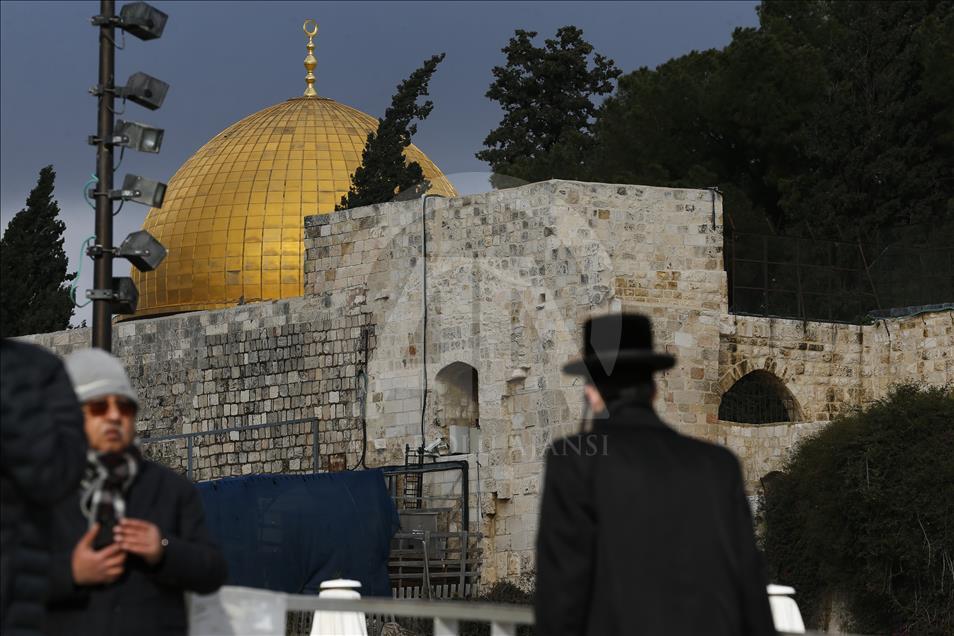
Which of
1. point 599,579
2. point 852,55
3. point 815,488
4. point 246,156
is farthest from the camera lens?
point 246,156

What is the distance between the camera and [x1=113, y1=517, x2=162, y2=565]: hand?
4.10m

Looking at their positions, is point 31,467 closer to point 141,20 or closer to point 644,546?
point 644,546

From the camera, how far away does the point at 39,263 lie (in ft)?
97.2

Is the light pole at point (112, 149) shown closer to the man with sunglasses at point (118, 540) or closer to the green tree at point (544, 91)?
the man with sunglasses at point (118, 540)

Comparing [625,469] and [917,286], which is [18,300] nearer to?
[917,286]

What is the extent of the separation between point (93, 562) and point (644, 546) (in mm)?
1235

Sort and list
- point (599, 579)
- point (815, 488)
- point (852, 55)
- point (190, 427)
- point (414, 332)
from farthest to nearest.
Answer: point (852, 55) < point (190, 427) < point (414, 332) < point (815, 488) < point (599, 579)

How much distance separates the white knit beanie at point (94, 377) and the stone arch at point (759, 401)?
15428 millimetres

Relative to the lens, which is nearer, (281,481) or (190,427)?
(281,481)

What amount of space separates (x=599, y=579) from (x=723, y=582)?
0.92ft

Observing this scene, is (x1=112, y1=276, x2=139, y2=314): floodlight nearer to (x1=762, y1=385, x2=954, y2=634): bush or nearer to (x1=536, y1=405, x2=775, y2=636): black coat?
(x1=536, y1=405, x2=775, y2=636): black coat

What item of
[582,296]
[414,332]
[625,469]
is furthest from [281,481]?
[625,469]

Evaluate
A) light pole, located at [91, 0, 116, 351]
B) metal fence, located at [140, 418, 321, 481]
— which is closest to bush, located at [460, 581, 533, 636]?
metal fence, located at [140, 418, 321, 481]

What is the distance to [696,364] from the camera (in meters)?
18.8
